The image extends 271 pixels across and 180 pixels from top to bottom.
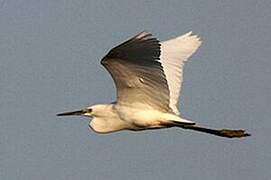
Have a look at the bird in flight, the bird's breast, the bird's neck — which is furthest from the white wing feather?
the bird's neck

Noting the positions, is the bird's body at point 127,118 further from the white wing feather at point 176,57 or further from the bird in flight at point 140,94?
the white wing feather at point 176,57

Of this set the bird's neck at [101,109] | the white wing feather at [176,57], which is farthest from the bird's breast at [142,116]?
the white wing feather at [176,57]

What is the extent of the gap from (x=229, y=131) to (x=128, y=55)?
3.21m

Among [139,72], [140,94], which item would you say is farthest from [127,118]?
[139,72]

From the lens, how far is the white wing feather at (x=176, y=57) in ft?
58.9

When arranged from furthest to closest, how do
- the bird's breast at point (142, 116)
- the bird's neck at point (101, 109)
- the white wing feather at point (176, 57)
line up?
the white wing feather at point (176, 57), the bird's neck at point (101, 109), the bird's breast at point (142, 116)

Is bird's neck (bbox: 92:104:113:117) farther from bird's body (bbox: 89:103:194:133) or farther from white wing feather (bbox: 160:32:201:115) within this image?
white wing feather (bbox: 160:32:201:115)

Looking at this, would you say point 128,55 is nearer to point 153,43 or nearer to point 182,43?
point 153,43

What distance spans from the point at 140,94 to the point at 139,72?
846 mm

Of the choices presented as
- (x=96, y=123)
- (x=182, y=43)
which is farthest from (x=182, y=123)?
(x=182, y=43)

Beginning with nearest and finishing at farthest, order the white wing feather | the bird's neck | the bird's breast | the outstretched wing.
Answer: the outstretched wing, the bird's breast, the bird's neck, the white wing feather

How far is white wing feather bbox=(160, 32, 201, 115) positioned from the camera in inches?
707

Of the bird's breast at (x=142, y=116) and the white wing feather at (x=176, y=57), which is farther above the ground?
the white wing feather at (x=176, y=57)

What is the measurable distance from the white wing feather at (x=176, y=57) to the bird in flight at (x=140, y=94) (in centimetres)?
1
